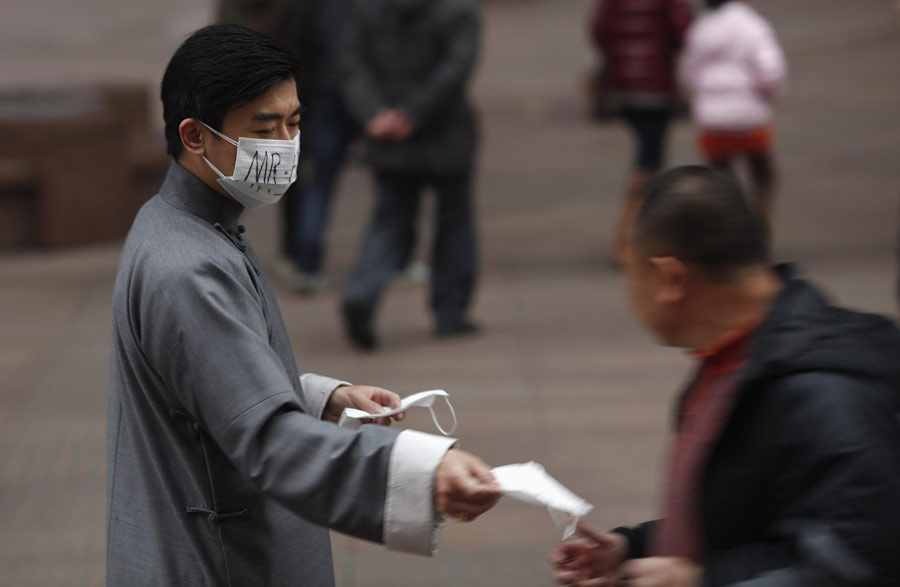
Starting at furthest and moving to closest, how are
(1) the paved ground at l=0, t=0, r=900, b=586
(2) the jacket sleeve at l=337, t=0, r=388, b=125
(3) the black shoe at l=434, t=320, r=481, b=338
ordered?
(3) the black shoe at l=434, t=320, r=481, b=338 → (2) the jacket sleeve at l=337, t=0, r=388, b=125 → (1) the paved ground at l=0, t=0, r=900, b=586

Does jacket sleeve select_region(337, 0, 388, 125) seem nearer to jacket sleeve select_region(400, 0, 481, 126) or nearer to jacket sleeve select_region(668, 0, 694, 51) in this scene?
jacket sleeve select_region(400, 0, 481, 126)

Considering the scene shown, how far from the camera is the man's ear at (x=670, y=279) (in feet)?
6.59

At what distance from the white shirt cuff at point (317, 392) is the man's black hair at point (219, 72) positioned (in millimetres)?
608

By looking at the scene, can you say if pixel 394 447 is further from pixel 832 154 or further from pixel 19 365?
pixel 832 154

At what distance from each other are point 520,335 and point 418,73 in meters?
1.56

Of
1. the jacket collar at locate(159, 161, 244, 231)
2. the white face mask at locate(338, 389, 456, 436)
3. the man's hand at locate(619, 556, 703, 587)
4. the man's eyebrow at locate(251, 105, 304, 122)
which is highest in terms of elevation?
the man's eyebrow at locate(251, 105, 304, 122)

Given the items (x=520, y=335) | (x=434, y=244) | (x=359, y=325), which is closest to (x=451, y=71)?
(x=434, y=244)

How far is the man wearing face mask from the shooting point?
1.97 m

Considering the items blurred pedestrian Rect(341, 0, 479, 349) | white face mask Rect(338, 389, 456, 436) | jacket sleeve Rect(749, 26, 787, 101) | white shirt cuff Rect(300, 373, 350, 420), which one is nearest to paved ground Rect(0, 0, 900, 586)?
blurred pedestrian Rect(341, 0, 479, 349)

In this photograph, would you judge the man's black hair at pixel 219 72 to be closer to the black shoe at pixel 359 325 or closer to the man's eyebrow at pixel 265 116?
the man's eyebrow at pixel 265 116

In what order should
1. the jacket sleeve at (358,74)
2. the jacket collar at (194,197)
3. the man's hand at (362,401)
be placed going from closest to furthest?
the jacket collar at (194,197) < the man's hand at (362,401) < the jacket sleeve at (358,74)

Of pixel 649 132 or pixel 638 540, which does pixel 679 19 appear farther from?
pixel 638 540

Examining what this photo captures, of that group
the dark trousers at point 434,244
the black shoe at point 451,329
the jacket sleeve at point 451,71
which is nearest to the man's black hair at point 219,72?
the jacket sleeve at point 451,71

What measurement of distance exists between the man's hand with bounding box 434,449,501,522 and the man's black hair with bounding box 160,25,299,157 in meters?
0.70
